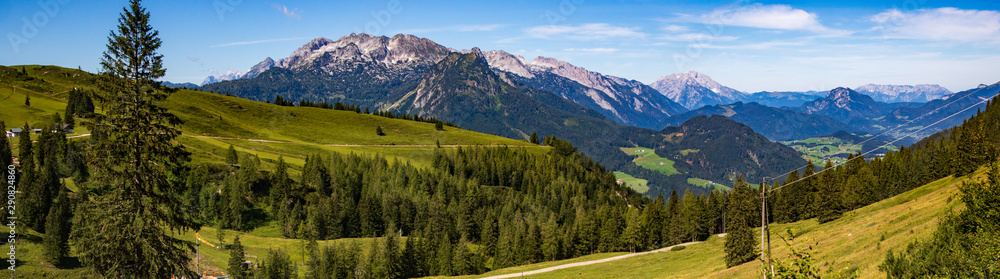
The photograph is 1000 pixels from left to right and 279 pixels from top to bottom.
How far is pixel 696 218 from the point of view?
129375 millimetres

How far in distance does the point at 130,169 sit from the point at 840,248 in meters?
66.9

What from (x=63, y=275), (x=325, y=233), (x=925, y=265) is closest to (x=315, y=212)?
(x=325, y=233)

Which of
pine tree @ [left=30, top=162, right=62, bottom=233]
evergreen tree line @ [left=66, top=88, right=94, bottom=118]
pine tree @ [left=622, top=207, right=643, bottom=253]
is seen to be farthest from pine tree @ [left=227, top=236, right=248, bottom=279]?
evergreen tree line @ [left=66, top=88, right=94, bottom=118]

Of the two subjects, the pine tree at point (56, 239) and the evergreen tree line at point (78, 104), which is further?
the evergreen tree line at point (78, 104)

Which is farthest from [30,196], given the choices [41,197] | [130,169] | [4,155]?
[130,169]

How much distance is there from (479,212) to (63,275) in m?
102

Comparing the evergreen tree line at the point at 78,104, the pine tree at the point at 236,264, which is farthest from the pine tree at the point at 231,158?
the pine tree at the point at 236,264

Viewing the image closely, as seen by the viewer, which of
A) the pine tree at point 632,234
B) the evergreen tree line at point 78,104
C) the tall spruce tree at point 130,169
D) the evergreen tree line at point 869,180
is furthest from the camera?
the evergreen tree line at point 78,104

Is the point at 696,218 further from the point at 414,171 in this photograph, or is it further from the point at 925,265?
the point at 925,265

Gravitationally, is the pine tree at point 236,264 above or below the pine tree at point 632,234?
above

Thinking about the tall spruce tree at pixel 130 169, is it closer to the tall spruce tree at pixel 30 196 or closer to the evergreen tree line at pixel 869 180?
the tall spruce tree at pixel 30 196

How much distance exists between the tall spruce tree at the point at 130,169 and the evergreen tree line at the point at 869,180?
115 metres

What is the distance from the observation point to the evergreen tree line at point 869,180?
102062 mm

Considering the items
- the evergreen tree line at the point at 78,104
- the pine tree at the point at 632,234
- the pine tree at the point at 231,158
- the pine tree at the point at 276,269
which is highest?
the evergreen tree line at the point at 78,104
